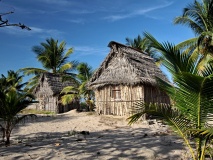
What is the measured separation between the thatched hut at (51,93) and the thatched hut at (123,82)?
7.41 m

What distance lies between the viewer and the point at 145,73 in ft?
46.4

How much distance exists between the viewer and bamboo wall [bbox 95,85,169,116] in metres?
13.6

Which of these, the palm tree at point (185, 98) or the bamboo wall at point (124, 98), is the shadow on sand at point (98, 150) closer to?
the palm tree at point (185, 98)

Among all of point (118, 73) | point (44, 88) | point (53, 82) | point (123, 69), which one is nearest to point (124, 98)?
point (118, 73)

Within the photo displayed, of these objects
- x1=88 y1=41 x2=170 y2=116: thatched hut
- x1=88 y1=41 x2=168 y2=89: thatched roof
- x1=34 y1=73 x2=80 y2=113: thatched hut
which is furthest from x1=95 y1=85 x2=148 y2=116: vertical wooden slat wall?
x1=34 y1=73 x2=80 y2=113: thatched hut

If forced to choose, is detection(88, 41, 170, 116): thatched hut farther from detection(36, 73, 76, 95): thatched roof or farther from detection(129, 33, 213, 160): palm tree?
detection(129, 33, 213, 160): palm tree

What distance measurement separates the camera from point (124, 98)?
46.1 ft

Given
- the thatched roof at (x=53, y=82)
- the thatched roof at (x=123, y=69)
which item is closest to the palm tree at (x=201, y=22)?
the thatched roof at (x=123, y=69)

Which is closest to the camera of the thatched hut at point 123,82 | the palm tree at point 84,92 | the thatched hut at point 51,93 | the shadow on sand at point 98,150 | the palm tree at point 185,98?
the palm tree at point 185,98

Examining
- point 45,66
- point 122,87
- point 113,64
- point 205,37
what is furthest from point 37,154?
point 45,66

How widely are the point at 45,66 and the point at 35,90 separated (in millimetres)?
3015

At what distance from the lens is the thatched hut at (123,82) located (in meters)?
13.6

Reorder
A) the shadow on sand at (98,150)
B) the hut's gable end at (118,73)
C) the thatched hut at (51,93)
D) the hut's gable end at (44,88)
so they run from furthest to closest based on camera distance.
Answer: the hut's gable end at (44,88), the thatched hut at (51,93), the hut's gable end at (118,73), the shadow on sand at (98,150)

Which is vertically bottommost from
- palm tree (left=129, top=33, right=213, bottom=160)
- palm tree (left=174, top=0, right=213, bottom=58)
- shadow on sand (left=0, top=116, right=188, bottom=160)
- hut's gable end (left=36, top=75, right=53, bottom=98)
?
shadow on sand (left=0, top=116, right=188, bottom=160)
